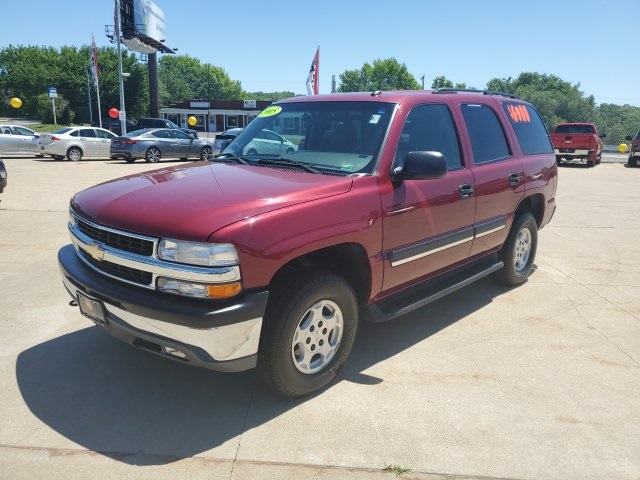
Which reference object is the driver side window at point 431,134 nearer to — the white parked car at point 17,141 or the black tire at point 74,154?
the black tire at point 74,154

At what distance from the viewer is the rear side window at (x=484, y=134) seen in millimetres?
4398

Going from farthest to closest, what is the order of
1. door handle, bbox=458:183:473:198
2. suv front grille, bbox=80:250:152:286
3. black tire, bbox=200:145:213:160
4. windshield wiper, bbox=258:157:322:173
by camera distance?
black tire, bbox=200:145:213:160 < door handle, bbox=458:183:473:198 < windshield wiper, bbox=258:157:322:173 < suv front grille, bbox=80:250:152:286

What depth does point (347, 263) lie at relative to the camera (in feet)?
11.0

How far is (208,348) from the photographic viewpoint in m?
2.58

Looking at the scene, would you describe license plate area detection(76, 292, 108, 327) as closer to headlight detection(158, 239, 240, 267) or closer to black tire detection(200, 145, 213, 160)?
headlight detection(158, 239, 240, 267)

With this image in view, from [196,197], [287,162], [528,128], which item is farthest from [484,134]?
[196,197]

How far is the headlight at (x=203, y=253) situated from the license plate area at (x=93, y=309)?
69 centimetres

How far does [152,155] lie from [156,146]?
39cm

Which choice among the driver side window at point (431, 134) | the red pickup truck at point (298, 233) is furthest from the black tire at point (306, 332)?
the driver side window at point (431, 134)

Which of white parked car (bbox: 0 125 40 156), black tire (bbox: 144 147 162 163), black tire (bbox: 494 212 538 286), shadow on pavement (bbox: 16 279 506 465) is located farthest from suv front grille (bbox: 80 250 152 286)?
white parked car (bbox: 0 125 40 156)

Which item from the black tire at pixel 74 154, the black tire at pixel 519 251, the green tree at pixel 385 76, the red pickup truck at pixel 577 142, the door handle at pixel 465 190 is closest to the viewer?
the door handle at pixel 465 190

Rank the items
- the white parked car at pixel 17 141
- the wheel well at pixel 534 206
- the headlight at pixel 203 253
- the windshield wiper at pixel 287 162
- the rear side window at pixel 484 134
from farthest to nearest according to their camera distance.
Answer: the white parked car at pixel 17 141, the wheel well at pixel 534 206, the rear side window at pixel 484 134, the windshield wiper at pixel 287 162, the headlight at pixel 203 253

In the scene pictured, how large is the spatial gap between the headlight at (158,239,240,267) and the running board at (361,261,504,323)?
1315mm

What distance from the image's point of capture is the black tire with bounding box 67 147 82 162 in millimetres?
19688
